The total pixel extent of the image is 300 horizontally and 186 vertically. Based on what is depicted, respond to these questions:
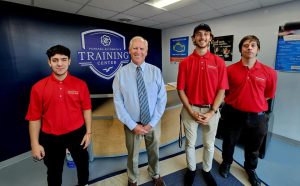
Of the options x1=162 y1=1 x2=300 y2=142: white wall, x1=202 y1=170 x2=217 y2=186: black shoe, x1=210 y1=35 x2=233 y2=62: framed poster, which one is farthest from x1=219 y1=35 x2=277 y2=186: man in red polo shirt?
x1=210 y1=35 x2=233 y2=62: framed poster

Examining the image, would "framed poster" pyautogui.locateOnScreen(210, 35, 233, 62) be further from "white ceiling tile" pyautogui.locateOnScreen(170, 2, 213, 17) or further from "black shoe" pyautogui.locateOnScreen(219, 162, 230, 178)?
"black shoe" pyautogui.locateOnScreen(219, 162, 230, 178)

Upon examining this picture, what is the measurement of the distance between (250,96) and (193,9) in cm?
238

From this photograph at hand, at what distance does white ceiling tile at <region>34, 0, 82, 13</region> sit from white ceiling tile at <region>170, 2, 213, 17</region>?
6.44 ft

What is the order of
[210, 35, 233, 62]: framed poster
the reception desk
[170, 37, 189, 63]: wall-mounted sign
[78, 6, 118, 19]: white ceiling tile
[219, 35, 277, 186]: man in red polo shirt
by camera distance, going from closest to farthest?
[219, 35, 277, 186]: man in red polo shirt, the reception desk, [78, 6, 118, 19]: white ceiling tile, [210, 35, 233, 62]: framed poster, [170, 37, 189, 63]: wall-mounted sign

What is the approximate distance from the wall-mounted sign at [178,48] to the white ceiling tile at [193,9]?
1209 mm

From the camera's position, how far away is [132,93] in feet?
5.26

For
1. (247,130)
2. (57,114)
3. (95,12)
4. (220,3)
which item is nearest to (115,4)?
(95,12)

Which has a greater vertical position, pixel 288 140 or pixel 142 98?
pixel 142 98

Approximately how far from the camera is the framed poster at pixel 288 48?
9.30ft

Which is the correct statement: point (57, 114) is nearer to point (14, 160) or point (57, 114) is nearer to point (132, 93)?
point (132, 93)

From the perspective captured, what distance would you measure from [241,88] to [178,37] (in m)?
3.76

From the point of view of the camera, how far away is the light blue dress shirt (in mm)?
1603

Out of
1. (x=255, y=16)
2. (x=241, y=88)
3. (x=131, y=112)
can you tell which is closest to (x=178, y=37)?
(x=255, y=16)

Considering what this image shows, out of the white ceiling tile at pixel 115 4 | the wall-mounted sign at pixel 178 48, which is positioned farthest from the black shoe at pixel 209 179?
the wall-mounted sign at pixel 178 48
